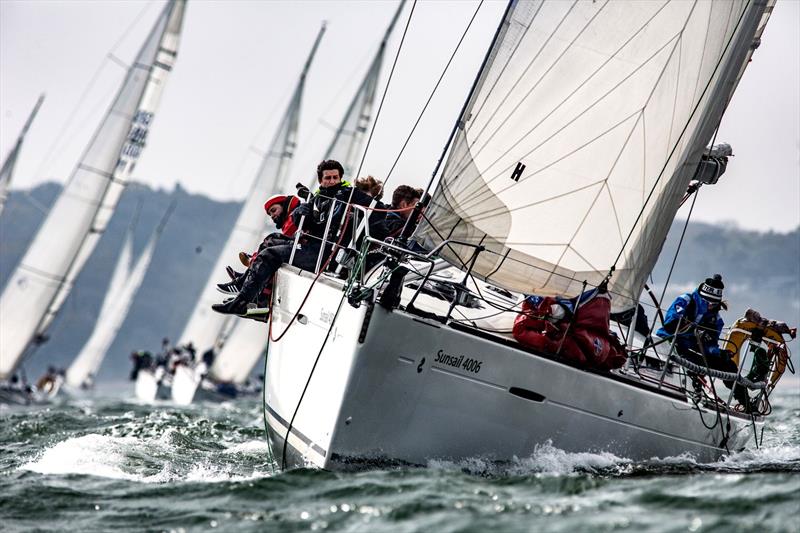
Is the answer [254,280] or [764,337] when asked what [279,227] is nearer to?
[254,280]

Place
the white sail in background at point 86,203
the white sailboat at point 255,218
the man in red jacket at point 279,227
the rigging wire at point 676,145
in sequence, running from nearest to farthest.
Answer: the rigging wire at point 676,145, the man in red jacket at point 279,227, the white sail in background at point 86,203, the white sailboat at point 255,218


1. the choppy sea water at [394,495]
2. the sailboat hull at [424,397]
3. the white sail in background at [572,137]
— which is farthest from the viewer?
the white sail in background at [572,137]

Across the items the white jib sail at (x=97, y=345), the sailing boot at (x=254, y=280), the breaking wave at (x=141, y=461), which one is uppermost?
the sailing boot at (x=254, y=280)

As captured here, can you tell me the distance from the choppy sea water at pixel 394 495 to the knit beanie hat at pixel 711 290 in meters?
1.37

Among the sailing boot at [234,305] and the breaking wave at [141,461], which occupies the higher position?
the sailing boot at [234,305]

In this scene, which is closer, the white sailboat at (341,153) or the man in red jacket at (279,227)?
the man in red jacket at (279,227)

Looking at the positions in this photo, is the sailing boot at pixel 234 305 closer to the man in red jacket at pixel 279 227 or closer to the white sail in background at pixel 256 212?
the man in red jacket at pixel 279 227

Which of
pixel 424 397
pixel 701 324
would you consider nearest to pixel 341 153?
pixel 701 324

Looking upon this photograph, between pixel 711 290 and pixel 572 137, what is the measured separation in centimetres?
207

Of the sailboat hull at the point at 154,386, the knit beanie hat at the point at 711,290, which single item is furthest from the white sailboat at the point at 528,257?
the sailboat hull at the point at 154,386

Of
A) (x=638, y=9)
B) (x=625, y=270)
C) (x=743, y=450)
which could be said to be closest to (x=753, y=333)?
(x=743, y=450)

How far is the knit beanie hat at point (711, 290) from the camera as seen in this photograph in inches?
358

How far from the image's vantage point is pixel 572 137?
7.99 metres

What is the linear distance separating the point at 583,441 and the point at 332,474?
1.95 metres
